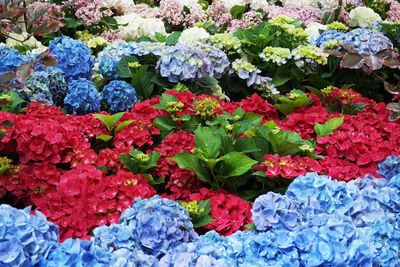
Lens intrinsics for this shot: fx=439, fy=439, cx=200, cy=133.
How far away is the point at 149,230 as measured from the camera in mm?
1389

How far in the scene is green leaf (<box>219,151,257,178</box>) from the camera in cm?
183

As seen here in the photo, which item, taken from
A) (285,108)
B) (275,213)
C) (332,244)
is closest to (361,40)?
(285,108)

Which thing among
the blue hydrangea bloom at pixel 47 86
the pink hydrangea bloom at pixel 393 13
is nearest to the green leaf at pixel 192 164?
the blue hydrangea bloom at pixel 47 86

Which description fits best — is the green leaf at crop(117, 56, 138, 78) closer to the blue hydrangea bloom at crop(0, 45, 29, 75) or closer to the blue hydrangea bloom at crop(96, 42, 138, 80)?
the blue hydrangea bloom at crop(96, 42, 138, 80)

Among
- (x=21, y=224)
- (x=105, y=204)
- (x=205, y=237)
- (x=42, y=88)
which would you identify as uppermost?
(x=21, y=224)

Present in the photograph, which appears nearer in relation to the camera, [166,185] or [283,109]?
[166,185]

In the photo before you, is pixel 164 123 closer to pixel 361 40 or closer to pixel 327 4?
pixel 361 40

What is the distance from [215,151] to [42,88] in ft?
4.13

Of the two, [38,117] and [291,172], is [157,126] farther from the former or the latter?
[291,172]

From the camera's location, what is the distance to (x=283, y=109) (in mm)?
2719

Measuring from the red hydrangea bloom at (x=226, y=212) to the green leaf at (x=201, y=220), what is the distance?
4 cm

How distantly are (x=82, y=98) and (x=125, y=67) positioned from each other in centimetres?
43

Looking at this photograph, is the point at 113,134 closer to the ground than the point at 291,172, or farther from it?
closer to the ground

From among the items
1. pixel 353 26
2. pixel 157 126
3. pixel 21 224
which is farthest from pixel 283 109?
pixel 353 26
